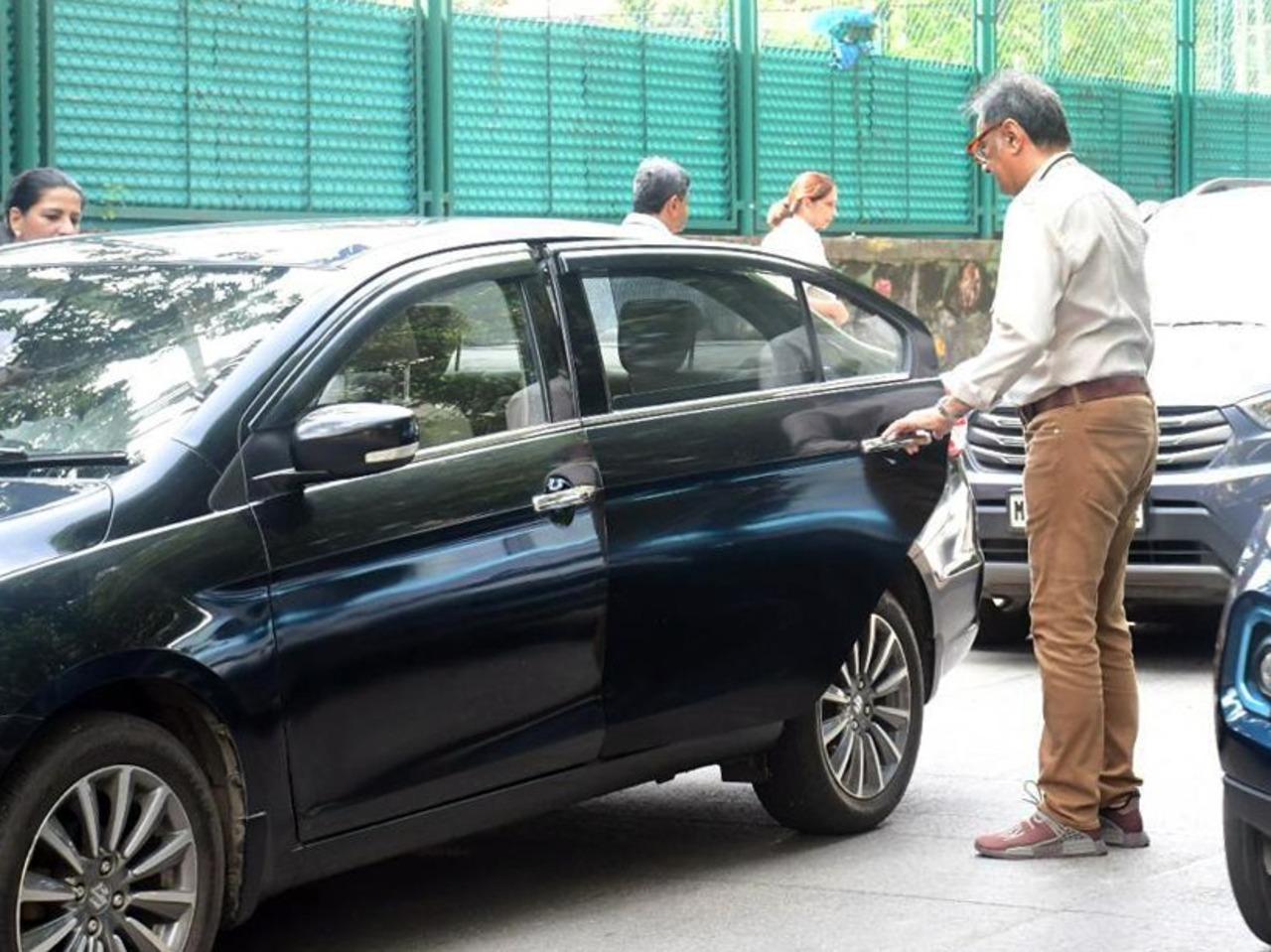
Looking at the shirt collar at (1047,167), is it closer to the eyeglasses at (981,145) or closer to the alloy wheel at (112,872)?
the eyeglasses at (981,145)

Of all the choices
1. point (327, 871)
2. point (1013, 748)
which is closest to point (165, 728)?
point (327, 871)

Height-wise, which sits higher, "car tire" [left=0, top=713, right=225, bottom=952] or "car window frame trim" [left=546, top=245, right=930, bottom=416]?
"car window frame trim" [left=546, top=245, right=930, bottom=416]

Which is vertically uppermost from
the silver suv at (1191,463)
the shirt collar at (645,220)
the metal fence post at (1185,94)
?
the metal fence post at (1185,94)

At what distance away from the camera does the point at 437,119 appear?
49.1ft

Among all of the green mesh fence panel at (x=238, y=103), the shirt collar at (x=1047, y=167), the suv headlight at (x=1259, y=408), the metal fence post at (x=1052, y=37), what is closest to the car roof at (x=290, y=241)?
the shirt collar at (x=1047, y=167)

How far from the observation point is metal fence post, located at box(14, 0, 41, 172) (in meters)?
12.5

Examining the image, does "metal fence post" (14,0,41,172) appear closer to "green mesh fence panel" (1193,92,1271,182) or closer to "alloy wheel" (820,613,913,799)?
"alloy wheel" (820,613,913,799)

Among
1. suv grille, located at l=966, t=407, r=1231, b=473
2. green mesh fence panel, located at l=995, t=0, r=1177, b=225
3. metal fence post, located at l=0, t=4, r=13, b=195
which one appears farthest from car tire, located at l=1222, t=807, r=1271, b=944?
green mesh fence panel, located at l=995, t=0, r=1177, b=225

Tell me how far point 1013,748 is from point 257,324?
3.84 metres

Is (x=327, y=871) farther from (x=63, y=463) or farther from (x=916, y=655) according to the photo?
(x=916, y=655)

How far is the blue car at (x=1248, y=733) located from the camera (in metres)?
5.53

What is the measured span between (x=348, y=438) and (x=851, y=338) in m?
2.35

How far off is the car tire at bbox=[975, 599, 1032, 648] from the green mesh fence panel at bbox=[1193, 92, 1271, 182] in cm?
1336

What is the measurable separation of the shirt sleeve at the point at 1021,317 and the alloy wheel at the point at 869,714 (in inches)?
29.7
